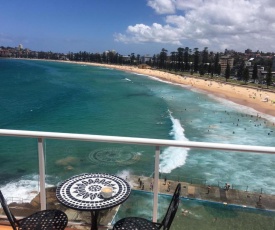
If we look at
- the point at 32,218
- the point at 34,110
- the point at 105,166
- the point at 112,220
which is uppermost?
the point at 105,166

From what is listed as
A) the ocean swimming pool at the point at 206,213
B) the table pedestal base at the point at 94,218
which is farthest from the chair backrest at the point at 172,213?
the table pedestal base at the point at 94,218

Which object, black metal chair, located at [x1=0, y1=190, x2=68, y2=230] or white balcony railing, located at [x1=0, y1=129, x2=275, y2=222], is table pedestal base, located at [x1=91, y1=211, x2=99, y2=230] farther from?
white balcony railing, located at [x1=0, y1=129, x2=275, y2=222]

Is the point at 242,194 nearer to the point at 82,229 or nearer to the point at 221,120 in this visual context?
the point at 82,229

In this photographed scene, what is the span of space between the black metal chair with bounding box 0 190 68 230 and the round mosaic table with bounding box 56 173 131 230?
20 centimetres

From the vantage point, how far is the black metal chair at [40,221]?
215cm

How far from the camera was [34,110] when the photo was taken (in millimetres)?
40438

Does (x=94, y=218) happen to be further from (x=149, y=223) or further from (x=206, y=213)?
(x=206, y=213)

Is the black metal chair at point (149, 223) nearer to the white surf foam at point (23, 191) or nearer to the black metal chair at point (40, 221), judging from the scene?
the black metal chair at point (40, 221)

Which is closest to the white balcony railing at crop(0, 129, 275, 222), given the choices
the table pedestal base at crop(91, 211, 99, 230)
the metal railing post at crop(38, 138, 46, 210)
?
the metal railing post at crop(38, 138, 46, 210)

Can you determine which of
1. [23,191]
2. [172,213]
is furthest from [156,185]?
[23,191]

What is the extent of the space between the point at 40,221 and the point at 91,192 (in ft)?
1.42

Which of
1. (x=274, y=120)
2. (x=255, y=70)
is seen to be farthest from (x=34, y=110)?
(x=255, y=70)

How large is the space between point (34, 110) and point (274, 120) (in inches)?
1221

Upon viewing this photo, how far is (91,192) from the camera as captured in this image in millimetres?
2254
